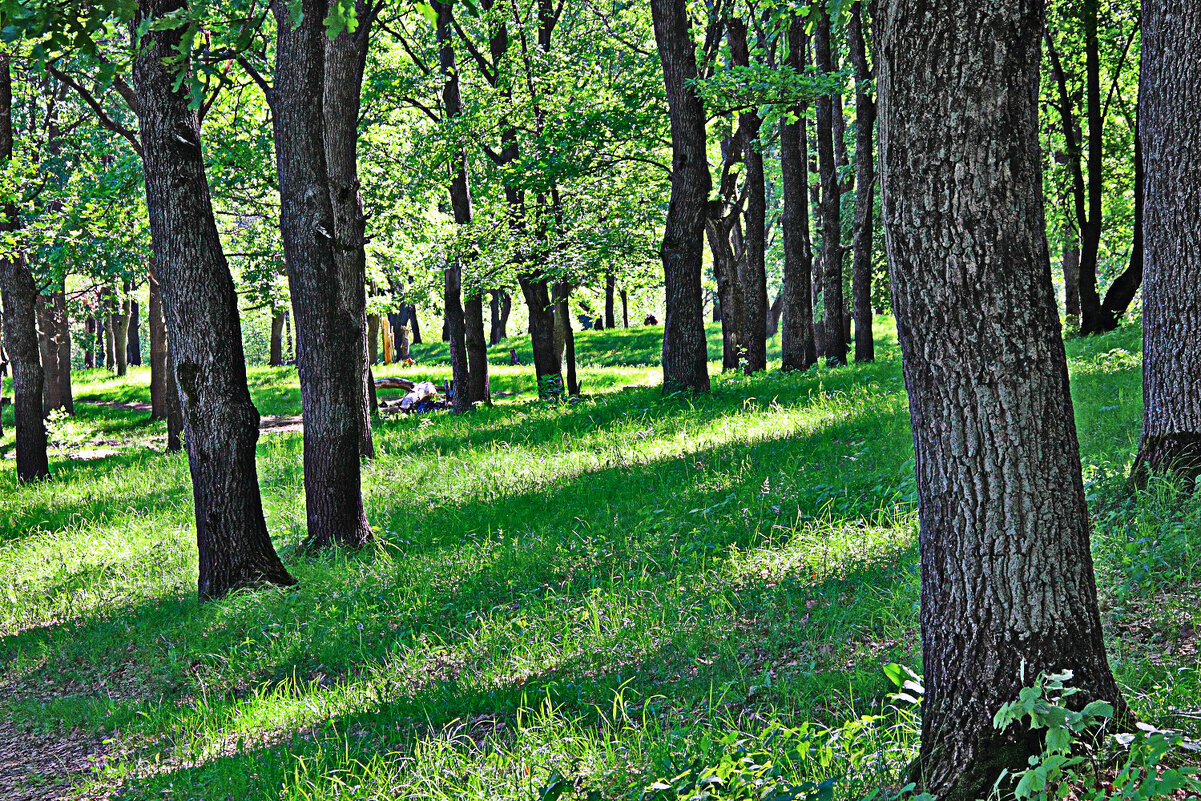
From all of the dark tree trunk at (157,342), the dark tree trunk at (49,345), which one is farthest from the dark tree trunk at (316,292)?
the dark tree trunk at (49,345)

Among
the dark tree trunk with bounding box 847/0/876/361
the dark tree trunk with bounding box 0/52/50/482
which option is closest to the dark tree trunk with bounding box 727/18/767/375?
the dark tree trunk with bounding box 847/0/876/361

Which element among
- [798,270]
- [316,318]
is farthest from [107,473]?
[798,270]

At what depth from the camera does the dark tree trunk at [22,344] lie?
42.9ft

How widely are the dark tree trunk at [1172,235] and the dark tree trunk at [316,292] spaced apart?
6.23m

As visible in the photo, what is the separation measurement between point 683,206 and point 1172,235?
258 inches

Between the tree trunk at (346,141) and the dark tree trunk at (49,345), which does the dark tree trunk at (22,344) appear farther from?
the dark tree trunk at (49,345)

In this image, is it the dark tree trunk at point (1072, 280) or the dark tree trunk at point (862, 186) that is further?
the dark tree trunk at point (1072, 280)

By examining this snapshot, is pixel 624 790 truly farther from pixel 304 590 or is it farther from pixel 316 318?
pixel 316 318

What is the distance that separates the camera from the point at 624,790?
347 centimetres

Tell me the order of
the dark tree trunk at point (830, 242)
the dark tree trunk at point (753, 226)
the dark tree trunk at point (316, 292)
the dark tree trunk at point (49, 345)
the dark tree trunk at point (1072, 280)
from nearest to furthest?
the dark tree trunk at point (316, 292), the dark tree trunk at point (753, 226), the dark tree trunk at point (830, 242), the dark tree trunk at point (1072, 280), the dark tree trunk at point (49, 345)

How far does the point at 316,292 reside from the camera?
767cm

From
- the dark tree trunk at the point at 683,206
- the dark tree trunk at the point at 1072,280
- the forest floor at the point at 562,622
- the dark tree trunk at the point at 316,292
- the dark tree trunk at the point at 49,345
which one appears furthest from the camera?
the dark tree trunk at the point at 49,345

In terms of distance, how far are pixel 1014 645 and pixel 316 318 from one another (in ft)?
21.3

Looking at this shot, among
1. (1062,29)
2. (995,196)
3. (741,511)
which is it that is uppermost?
(1062,29)
